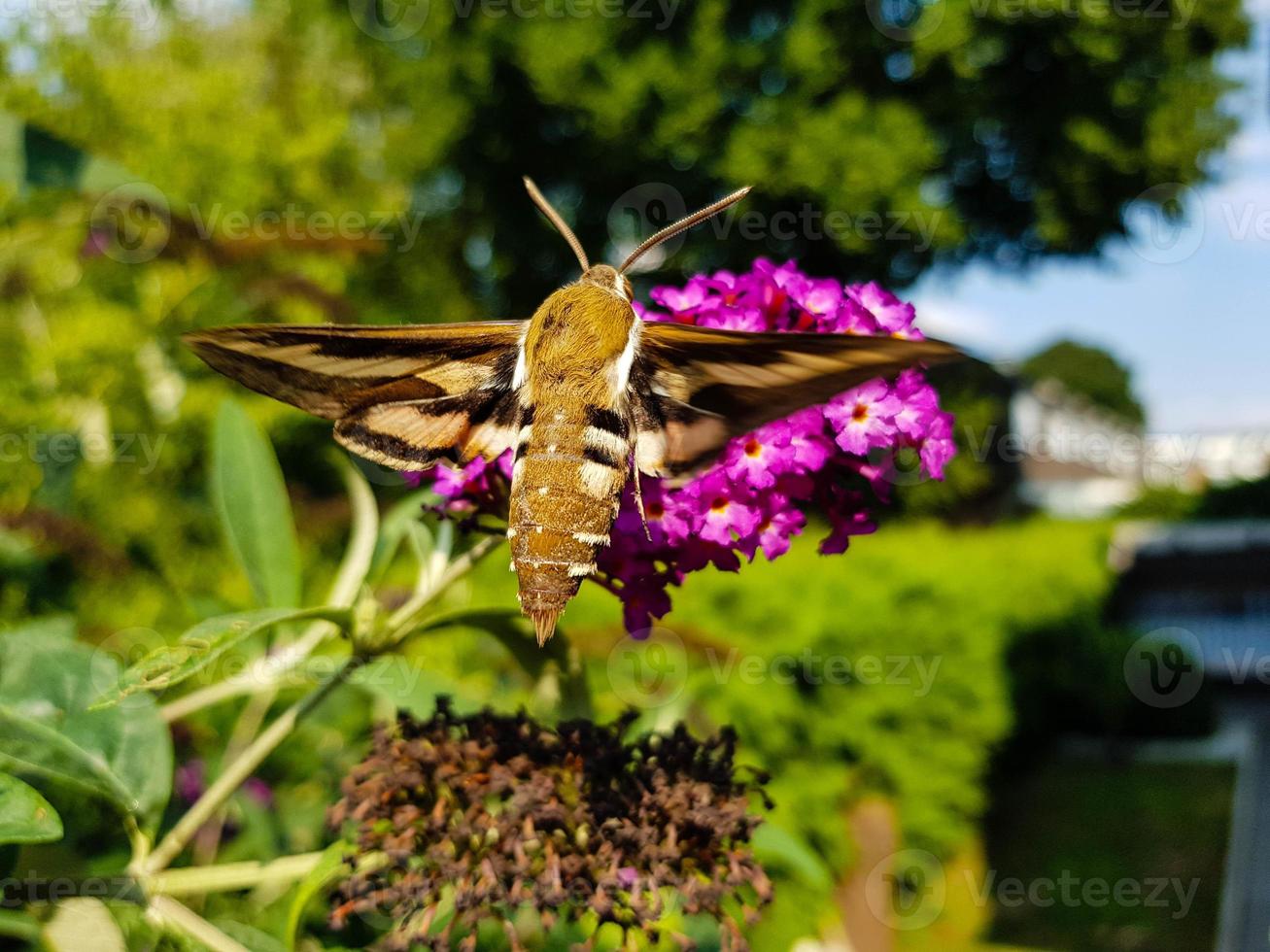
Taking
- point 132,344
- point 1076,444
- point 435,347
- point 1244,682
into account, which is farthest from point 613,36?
point 435,347

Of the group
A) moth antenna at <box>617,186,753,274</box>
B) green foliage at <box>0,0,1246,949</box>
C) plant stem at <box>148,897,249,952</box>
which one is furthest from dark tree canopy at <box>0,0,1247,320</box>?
plant stem at <box>148,897,249,952</box>

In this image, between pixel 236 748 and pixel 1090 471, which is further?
pixel 1090 471

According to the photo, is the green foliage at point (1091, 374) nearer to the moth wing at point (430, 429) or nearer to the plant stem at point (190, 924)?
the moth wing at point (430, 429)

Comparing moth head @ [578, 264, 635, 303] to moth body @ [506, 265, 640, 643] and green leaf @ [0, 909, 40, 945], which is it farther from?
green leaf @ [0, 909, 40, 945]

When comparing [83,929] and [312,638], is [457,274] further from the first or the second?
[83,929]

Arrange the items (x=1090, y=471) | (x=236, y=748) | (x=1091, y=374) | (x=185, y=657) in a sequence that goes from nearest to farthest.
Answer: (x=185, y=657), (x=236, y=748), (x=1090, y=471), (x=1091, y=374)

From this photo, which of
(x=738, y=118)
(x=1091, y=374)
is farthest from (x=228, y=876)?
(x=1091, y=374)
